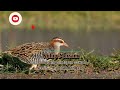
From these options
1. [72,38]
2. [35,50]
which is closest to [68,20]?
[72,38]

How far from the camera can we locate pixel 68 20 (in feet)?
11.6

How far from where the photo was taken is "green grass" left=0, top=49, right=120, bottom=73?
3.58 meters

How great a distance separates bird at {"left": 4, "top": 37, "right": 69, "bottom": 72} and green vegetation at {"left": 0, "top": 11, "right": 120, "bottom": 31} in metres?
0.15

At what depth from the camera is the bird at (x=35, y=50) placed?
3539 millimetres

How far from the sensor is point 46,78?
356 cm

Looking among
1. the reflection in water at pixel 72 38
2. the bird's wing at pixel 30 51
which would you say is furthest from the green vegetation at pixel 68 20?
the bird's wing at pixel 30 51

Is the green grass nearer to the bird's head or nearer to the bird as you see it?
the bird

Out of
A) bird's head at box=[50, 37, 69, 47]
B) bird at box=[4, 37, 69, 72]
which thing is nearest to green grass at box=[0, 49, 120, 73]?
bird at box=[4, 37, 69, 72]

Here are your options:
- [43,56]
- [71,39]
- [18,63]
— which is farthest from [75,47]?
[18,63]

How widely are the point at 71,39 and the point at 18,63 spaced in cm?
57

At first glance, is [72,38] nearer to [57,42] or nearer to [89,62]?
[57,42]
